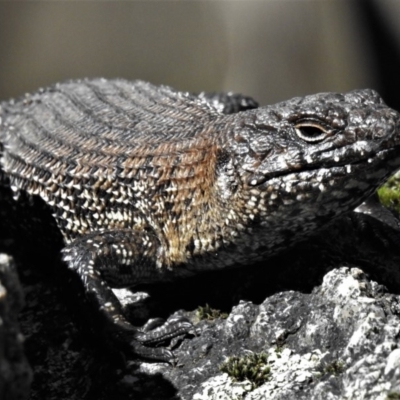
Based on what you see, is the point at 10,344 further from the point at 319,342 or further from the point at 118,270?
the point at 118,270

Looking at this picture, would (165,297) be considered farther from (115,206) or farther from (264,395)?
(264,395)

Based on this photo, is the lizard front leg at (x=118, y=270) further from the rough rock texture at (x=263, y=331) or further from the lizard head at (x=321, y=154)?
the lizard head at (x=321, y=154)

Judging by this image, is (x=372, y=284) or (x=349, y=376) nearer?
(x=349, y=376)

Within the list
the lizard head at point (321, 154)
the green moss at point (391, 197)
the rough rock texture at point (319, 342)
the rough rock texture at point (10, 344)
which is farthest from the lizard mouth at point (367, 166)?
the rough rock texture at point (10, 344)

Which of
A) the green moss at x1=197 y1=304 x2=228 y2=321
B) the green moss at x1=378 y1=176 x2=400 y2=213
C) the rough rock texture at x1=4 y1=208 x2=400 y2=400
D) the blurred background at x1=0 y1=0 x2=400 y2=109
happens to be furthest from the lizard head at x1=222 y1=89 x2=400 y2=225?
the blurred background at x1=0 y1=0 x2=400 y2=109

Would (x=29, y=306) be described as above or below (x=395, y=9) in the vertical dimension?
below

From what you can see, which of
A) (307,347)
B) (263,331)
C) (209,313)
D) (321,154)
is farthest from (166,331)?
(321,154)

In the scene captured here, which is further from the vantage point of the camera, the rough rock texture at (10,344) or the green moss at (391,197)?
the green moss at (391,197)

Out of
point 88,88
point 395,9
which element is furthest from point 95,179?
point 395,9
